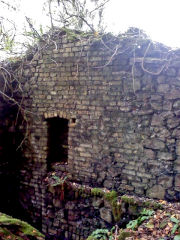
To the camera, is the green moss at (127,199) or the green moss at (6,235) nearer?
the green moss at (6,235)

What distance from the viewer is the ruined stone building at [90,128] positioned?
4047 millimetres

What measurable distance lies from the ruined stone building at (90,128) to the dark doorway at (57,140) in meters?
0.02

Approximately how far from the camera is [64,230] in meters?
4.96

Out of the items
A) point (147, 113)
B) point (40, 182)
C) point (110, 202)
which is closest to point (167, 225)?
point (110, 202)

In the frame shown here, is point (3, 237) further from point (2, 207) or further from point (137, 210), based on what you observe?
point (2, 207)

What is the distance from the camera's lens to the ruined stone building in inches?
Answer: 159

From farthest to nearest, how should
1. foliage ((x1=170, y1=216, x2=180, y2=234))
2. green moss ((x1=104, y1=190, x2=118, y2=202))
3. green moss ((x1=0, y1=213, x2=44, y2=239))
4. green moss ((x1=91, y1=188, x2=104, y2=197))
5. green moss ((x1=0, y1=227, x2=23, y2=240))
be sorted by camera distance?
green moss ((x1=91, y1=188, x2=104, y2=197)) < green moss ((x1=104, y1=190, x2=118, y2=202)) < foliage ((x1=170, y1=216, x2=180, y2=234)) < green moss ((x1=0, y1=213, x2=44, y2=239)) < green moss ((x1=0, y1=227, x2=23, y2=240))

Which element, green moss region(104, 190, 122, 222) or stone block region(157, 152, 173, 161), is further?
green moss region(104, 190, 122, 222)

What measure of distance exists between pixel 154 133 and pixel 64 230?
2684 mm

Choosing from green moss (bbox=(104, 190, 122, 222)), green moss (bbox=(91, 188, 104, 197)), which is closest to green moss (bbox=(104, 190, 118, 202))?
green moss (bbox=(104, 190, 122, 222))

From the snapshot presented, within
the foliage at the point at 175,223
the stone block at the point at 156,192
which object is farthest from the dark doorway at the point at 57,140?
the foliage at the point at 175,223

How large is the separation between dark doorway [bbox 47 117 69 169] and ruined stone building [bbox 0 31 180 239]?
0.02 metres

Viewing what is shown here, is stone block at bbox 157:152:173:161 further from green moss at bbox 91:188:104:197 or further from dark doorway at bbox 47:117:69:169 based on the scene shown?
dark doorway at bbox 47:117:69:169

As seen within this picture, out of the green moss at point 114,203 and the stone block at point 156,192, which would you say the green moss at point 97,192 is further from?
the stone block at point 156,192
